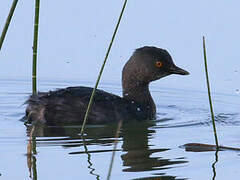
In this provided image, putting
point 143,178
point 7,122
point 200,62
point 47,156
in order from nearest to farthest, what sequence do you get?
point 143,178 → point 47,156 → point 7,122 → point 200,62

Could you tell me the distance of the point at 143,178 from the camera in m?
7.65

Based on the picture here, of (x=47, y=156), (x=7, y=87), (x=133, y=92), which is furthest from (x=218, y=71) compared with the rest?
(x=47, y=156)

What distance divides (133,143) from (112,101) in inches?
53.2

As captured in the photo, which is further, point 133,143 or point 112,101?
point 112,101

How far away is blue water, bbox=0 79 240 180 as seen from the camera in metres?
7.91

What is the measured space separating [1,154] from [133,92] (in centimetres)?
361

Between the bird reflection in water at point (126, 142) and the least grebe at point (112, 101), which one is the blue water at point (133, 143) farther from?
the least grebe at point (112, 101)

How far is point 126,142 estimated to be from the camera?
31.8ft

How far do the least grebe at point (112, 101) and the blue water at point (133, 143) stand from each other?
0.60 ft

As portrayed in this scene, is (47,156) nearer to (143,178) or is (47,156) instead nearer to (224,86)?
(143,178)

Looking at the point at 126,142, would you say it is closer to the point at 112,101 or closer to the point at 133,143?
the point at 133,143

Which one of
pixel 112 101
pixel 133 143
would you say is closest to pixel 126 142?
pixel 133 143

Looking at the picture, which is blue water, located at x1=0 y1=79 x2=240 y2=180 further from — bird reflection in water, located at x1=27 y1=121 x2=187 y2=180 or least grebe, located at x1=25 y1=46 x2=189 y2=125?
least grebe, located at x1=25 y1=46 x2=189 y2=125

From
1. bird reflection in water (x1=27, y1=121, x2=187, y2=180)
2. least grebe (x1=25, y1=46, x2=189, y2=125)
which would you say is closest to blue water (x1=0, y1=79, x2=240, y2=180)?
bird reflection in water (x1=27, y1=121, x2=187, y2=180)
